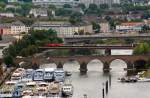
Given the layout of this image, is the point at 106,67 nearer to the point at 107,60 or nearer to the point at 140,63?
the point at 107,60

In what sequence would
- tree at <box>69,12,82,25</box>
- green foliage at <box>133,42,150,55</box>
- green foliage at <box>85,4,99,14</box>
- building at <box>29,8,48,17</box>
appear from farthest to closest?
green foliage at <box>85,4,99,14</box> < building at <box>29,8,48,17</box> < tree at <box>69,12,82,25</box> < green foliage at <box>133,42,150,55</box>

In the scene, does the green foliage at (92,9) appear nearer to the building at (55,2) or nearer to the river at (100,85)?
the building at (55,2)

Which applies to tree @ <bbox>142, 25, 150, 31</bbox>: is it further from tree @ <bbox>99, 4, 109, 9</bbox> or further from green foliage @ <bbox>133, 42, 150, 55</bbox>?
green foliage @ <bbox>133, 42, 150, 55</bbox>

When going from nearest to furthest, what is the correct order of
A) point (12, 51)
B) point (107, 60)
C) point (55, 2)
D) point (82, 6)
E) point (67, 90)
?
1. point (67, 90)
2. point (107, 60)
3. point (12, 51)
4. point (82, 6)
5. point (55, 2)

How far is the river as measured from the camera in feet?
106

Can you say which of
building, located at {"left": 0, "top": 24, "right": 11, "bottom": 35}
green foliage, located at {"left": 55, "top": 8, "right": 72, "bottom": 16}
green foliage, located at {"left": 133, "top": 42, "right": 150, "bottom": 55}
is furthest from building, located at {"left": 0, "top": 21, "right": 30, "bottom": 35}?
green foliage, located at {"left": 133, "top": 42, "right": 150, "bottom": 55}

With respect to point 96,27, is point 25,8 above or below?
above

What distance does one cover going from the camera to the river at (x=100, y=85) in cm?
3226

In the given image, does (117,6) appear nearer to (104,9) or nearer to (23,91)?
(104,9)

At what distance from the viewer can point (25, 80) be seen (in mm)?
34219

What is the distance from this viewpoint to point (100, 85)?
115ft

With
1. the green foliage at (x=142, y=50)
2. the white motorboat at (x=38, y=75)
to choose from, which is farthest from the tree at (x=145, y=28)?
the white motorboat at (x=38, y=75)

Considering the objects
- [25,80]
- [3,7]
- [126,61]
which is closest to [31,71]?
[25,80]

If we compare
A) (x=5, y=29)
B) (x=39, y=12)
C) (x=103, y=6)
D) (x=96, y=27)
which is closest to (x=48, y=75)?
(x=5, y=29)
